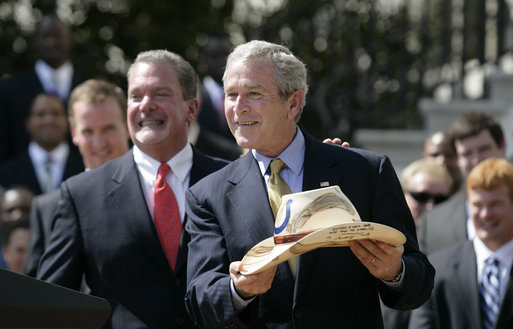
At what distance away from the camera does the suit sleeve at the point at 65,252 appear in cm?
449

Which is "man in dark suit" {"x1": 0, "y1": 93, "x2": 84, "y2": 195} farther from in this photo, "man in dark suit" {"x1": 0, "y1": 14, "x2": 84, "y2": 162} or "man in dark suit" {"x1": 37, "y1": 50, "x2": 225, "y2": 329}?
"man in dark suit" {"x1": 37, "y1": 50, "x2": 225, "y2": 329}

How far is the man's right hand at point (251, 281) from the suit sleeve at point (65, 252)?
1.20 meters

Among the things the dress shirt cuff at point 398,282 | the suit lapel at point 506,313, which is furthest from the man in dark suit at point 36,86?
the dress shirt cuff at point 398,282

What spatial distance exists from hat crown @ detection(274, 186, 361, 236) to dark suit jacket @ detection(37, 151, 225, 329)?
1.09 m

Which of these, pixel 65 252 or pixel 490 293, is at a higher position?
pixel 65 252

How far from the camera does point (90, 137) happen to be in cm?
550

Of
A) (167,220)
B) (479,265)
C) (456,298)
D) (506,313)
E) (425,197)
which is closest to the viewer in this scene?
(167,220)

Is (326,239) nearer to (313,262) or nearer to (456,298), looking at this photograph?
(313,262)

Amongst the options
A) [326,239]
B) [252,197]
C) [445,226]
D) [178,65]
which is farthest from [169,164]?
[445,226]

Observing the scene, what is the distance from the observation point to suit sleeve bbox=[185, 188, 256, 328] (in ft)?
11.8

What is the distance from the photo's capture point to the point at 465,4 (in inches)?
406

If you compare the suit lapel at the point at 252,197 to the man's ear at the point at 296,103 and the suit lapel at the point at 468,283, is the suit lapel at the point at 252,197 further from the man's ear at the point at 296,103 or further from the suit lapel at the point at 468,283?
the suit lapel at the point at 468,283

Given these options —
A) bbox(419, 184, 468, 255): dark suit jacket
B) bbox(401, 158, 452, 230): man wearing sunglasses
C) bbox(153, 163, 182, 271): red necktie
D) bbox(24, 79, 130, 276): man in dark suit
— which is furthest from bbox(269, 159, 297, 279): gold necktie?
bbox(401, 158, 452, 230): man wearing sunglasses

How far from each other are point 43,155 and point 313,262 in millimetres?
4493
